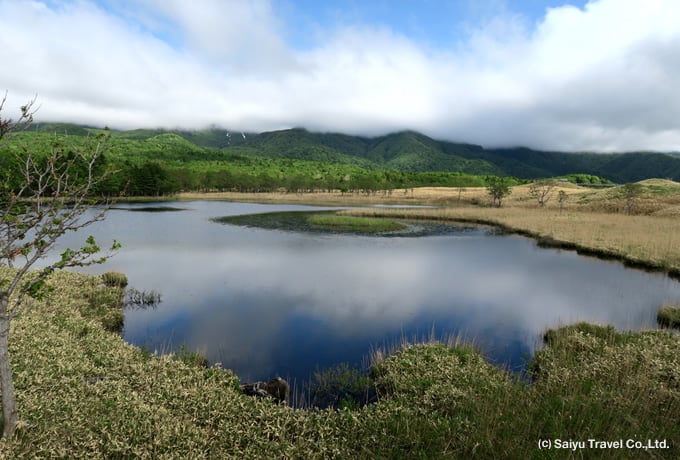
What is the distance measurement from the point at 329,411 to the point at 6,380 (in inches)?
332

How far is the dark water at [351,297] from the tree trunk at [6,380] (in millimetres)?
8357

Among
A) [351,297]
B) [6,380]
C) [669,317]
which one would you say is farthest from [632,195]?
[6,380]

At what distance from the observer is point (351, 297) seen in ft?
93.9

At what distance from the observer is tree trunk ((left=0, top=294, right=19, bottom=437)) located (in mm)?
8180

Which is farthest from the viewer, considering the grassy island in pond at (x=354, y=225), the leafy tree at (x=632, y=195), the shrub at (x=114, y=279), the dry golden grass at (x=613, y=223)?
the leafy tree at (x=632, y=195)

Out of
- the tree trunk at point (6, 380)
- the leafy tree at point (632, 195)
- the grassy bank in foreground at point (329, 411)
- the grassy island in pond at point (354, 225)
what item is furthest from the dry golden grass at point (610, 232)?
the tree trunk at point (6, 380)

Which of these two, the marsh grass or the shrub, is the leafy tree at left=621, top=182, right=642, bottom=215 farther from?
the shrub

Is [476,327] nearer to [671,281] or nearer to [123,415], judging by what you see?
[123,415]

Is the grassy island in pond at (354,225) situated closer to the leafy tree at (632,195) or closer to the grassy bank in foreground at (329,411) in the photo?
the grassy bank in foreground at (329,411)

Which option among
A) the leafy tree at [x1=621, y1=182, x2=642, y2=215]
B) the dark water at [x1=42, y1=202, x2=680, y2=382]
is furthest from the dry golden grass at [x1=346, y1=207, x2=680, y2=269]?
the leafy tree at [x1=621, y1=182, x2=642, y2=215]

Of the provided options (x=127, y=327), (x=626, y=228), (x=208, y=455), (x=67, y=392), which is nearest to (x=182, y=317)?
(x=127, y=327)

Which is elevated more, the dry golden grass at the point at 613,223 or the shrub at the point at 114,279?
the dry golden grass at the point at 613,223

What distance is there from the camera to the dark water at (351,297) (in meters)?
19.9

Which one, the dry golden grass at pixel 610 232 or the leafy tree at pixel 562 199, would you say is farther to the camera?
the leafy tree at pixel 562 199
